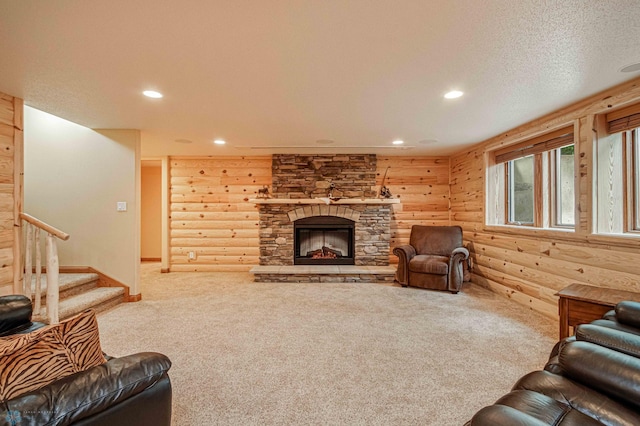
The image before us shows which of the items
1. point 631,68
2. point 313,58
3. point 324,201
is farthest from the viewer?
point 324,201

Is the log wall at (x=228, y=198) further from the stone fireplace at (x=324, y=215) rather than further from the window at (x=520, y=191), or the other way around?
the window at (x=520, y=191)

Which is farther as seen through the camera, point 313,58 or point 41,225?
point 41,225

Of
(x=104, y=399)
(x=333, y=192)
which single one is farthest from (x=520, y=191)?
(x=104, y=399)

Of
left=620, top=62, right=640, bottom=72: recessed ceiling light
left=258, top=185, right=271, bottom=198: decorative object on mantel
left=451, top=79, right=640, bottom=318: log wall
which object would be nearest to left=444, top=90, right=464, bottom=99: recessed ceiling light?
left=620, top=62, right=640, bottom=72: recessed ceiling light

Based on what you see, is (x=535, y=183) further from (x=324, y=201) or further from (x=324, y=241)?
(x=324, y=241)

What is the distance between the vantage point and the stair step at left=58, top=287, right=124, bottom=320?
3220 mm

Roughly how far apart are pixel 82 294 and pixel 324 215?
12.2 feet

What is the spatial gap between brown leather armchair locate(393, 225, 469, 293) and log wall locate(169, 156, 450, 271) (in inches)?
33.0

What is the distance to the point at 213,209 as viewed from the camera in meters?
5.88

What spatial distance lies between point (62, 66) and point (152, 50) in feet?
2.85

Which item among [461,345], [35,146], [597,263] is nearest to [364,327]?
[461,345]

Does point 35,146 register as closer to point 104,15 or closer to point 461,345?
point 104,15

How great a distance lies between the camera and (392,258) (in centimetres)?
586

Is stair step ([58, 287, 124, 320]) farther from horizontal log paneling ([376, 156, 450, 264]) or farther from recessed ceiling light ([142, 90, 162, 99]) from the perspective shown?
horizontal log paneling ([376, 156, 450, 264])
